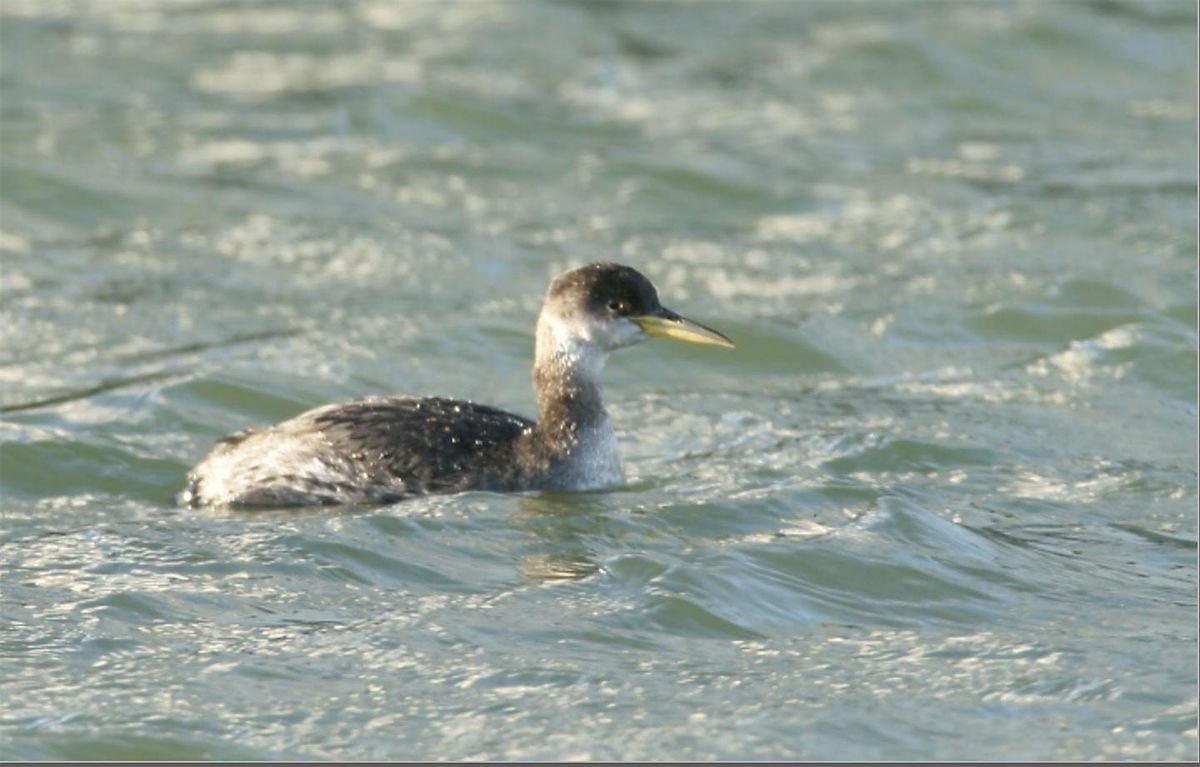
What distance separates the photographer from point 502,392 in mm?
13367

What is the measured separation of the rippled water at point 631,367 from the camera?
344 inches

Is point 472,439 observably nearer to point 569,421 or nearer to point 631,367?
point 569,421

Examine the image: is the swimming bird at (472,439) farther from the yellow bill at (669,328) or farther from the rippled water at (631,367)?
the rippled water at (631,367)

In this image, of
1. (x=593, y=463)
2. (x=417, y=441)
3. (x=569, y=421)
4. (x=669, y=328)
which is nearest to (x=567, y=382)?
(x=569, y=421)

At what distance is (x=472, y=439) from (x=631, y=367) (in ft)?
10.2

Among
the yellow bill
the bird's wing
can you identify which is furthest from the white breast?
the yellow bill

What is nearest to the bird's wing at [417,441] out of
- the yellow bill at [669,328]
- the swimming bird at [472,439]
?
the swimming bird at [472,439]

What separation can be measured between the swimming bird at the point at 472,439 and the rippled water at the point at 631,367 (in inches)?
5.1

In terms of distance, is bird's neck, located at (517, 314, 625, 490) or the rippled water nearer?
the rippled water

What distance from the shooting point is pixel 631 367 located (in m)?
13.8

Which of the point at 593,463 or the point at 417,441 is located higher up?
the point at 417,441

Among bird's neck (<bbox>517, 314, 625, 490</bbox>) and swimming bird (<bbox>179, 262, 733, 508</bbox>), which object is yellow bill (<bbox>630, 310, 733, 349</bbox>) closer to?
swimming bird (<bbox>179, 262, 733, 508</bbox>)

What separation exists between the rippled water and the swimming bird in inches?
5.1

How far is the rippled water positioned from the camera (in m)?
8.74
